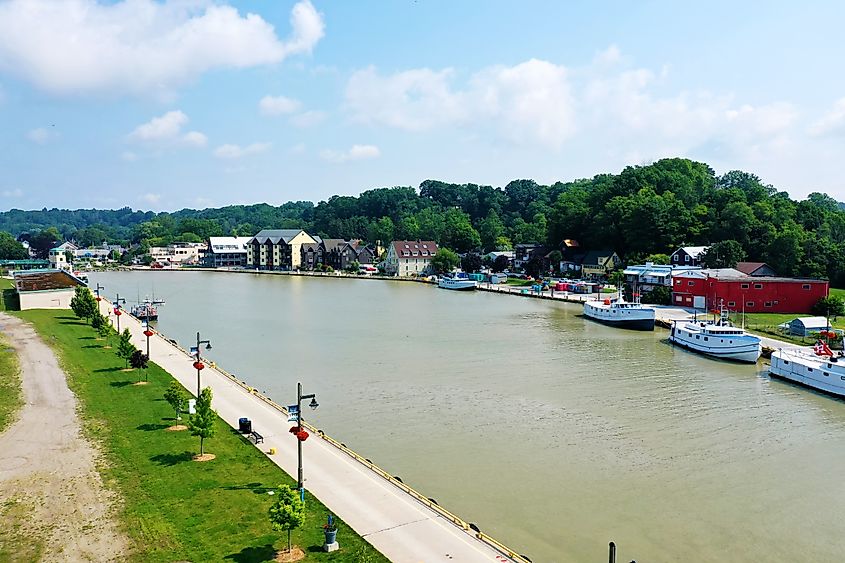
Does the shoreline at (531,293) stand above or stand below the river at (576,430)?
above

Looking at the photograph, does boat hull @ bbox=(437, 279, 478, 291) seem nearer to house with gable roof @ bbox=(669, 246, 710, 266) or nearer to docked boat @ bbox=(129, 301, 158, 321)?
house with gable roof @ bbox=(669, 246, 710, 266)

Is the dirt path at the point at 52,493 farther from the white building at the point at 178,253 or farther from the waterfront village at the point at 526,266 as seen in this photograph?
the white building at the point at 178,253

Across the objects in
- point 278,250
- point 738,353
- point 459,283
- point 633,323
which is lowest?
point 738,353

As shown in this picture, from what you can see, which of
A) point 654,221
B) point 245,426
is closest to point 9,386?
point 245,426

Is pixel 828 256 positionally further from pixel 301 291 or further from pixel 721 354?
pixel 301 291

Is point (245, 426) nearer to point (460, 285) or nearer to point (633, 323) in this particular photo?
point (633, 323)

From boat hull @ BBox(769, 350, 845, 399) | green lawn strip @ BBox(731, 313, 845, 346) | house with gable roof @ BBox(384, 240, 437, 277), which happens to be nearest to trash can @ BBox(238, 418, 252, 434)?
boat hull @ BBox(769, 350, 845, 399)

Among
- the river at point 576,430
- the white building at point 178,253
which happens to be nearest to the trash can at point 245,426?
the river at point 576,430
